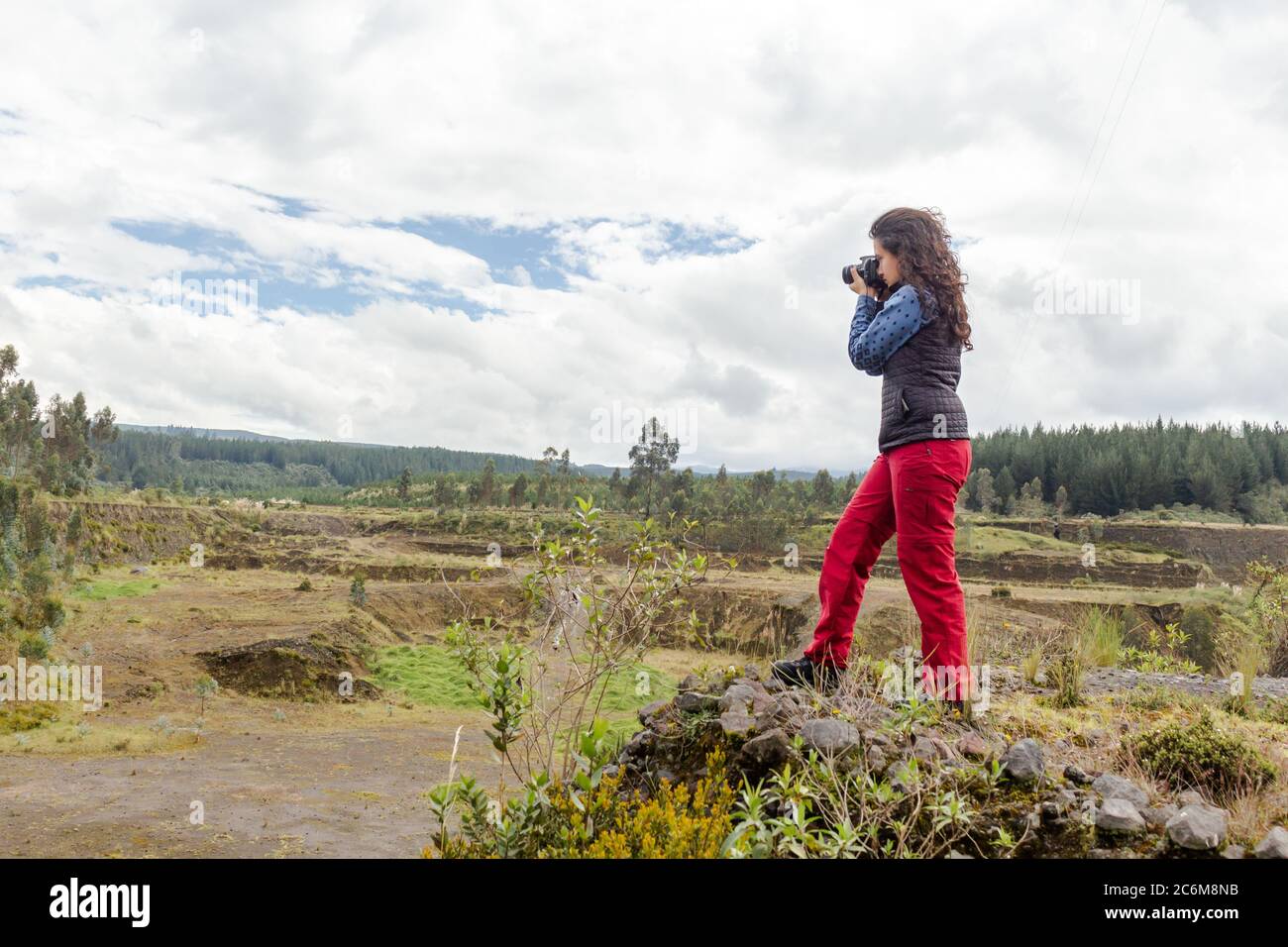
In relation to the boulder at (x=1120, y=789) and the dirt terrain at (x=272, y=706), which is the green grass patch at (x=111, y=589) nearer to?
the dirt terrain at (x=272, y=706)

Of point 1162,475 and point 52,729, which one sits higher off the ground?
point 1162,475

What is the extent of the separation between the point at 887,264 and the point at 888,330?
0.41 metres

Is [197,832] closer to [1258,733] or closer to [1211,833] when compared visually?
[1211,833]

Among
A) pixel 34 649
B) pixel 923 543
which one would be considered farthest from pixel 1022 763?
pixel 34 649

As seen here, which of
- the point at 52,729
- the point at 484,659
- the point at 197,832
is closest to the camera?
the point at 484,659

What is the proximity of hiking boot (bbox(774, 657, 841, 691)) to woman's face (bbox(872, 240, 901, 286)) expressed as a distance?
1941mm

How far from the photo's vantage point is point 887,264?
4027mm

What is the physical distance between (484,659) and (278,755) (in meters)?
9.74

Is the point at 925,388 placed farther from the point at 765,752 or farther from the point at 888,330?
the point at 765,752

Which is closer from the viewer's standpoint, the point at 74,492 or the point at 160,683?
the point at 160,683

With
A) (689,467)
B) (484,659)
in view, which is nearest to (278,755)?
(484,659)

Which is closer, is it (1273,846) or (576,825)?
(1273,846)

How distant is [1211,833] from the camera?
2977 mm

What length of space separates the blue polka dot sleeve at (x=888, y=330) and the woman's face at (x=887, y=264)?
0.32ft
